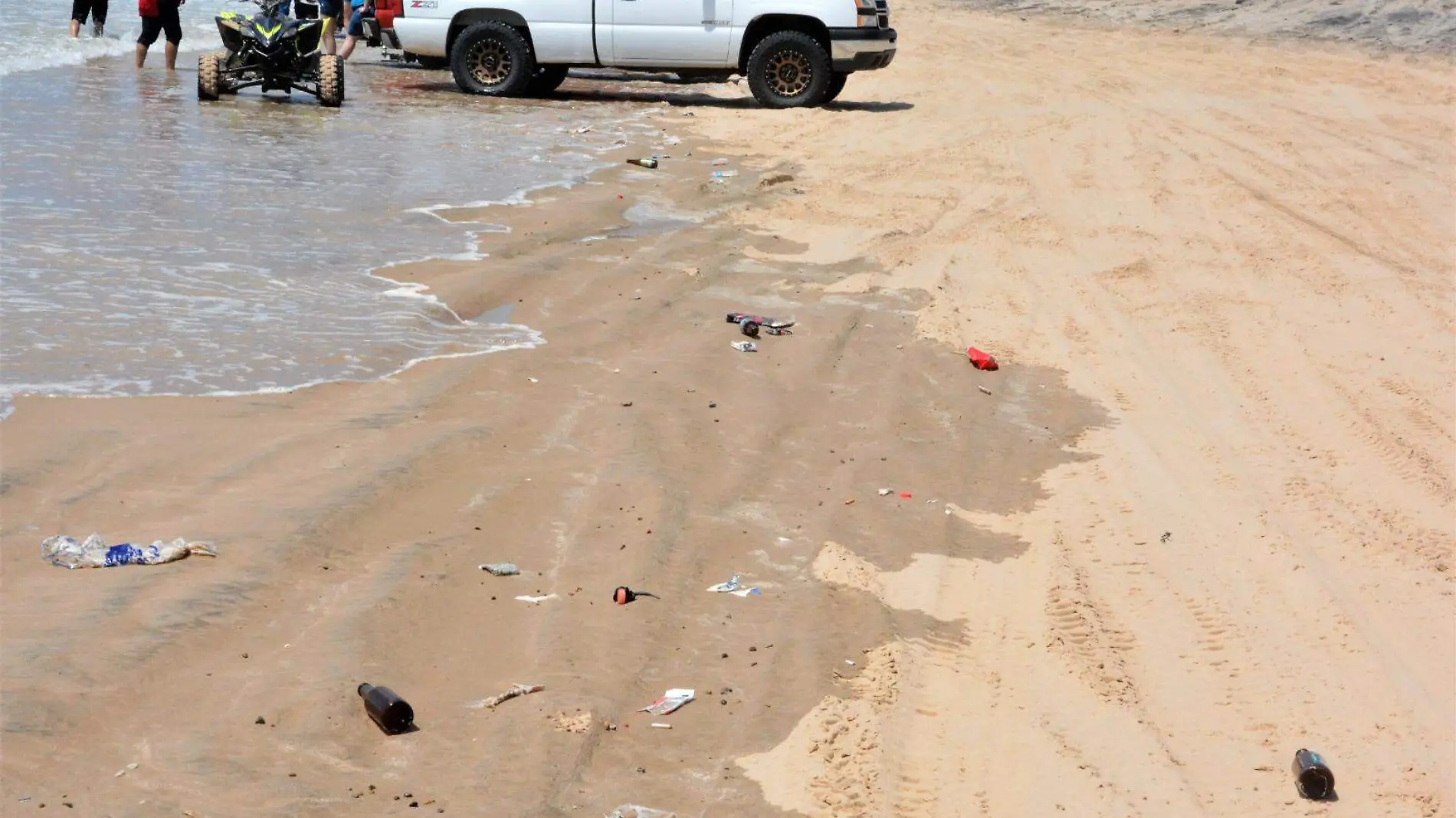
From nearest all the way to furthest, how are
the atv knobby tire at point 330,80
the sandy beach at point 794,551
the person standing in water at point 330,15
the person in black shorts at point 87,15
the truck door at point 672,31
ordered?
the sandy beach at point 794,551, the atv knobby tire at point 330,80, the truck door at point 672,31, the person standing in water at point 330,15, the person in black shorts at point 87,15

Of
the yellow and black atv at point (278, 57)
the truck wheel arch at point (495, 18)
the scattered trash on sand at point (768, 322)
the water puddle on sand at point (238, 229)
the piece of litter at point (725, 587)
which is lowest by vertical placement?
the piece of litter at point (725, 587)

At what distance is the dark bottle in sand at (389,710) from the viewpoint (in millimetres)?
3594

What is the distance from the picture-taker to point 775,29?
1683cm

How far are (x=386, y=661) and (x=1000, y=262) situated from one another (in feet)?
19.3

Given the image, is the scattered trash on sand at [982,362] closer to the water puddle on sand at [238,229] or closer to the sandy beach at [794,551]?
the sandy beach at [794,551]

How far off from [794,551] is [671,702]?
1082 millimetres

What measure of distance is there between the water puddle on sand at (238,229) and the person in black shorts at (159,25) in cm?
227

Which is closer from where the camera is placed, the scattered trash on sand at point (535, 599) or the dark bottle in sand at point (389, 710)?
the dark bottle in sand at point (389, 710)

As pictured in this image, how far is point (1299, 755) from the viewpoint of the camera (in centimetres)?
369

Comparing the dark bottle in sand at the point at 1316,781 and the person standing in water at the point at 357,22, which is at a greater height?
the person standing in water at the point at 357,22

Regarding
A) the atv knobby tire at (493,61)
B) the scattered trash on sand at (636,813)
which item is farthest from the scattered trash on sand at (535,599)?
the atv knobby tire at (493,61)

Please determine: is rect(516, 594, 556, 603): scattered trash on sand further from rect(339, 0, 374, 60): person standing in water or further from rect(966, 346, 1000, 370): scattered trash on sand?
rect(339, 0, 374, 60): person standing in water

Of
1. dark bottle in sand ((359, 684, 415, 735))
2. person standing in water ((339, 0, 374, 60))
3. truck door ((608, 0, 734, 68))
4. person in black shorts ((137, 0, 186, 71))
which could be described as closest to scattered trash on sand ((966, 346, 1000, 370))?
dark bottle in sand ((359, 684, 415, 735))

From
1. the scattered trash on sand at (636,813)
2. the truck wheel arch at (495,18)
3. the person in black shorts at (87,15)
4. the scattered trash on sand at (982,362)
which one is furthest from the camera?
the person in black shorts at (87,15)
